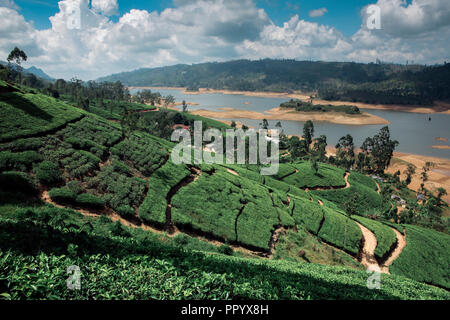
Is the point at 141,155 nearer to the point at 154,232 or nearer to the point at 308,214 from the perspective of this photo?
the point at 154,232

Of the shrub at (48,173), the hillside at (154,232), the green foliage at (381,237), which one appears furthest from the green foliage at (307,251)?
the shrub at (48,173)

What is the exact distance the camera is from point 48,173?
20031mm

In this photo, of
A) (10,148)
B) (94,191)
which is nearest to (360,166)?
(94,191)

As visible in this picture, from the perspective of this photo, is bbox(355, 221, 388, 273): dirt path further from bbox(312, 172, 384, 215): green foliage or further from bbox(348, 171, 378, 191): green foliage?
bbox(348, 171, 378, 191): green foliage

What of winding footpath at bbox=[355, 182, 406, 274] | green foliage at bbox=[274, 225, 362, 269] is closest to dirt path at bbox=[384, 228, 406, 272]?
winding footpath at bbox=[355, 182, 406, 274]

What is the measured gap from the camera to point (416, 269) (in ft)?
101

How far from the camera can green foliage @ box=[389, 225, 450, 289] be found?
29.9 m

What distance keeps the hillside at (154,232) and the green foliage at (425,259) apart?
19 cm

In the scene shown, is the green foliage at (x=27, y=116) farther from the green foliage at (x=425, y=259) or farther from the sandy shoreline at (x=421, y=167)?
the sandy shoreline at (x=421, y=167)

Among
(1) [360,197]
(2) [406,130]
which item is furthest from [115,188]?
(2) [406,130]

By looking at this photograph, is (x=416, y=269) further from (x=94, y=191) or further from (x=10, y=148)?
(x=10, y=148)

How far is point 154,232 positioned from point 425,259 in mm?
37964

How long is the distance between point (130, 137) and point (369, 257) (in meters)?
38.5

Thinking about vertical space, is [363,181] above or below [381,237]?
below
